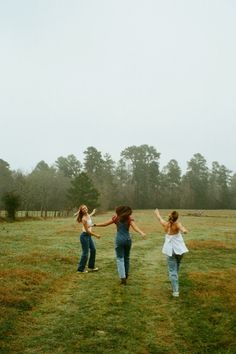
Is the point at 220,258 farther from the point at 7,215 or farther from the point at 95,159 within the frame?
the point at 95,159

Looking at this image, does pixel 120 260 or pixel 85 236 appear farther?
pixel 85 236

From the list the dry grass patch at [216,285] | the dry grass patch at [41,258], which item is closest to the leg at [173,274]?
the dry grass patch at [216,285]

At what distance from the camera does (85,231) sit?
14.5 meters

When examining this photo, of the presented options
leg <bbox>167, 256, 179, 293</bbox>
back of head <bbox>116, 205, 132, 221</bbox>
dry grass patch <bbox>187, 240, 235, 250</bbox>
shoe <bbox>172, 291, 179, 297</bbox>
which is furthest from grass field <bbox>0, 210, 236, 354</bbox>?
dry grass patch <bbox>187, 240, 235, 250</bbox>

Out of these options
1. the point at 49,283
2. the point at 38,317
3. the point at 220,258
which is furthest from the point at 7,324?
the point at 220,258

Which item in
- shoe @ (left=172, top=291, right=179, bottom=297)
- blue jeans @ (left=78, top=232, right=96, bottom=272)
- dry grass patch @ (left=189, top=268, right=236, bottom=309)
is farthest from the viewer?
blue jeans @ (left=78, top=232, right=96, bottom=272)

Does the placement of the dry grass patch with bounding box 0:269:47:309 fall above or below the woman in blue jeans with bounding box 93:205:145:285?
below

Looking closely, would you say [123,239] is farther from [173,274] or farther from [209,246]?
[209,246]

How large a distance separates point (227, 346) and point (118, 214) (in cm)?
617

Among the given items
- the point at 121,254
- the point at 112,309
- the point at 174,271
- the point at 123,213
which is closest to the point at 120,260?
the point at 121,254

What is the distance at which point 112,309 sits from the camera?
31.8ft

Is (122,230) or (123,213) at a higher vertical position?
(123,213)

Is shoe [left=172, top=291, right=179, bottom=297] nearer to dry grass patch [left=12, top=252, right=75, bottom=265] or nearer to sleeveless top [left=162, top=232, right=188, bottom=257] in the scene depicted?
sleeveless top [left=162, top=232, right=188, bottom=257]

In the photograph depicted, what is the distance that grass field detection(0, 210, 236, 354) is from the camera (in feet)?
24.6
